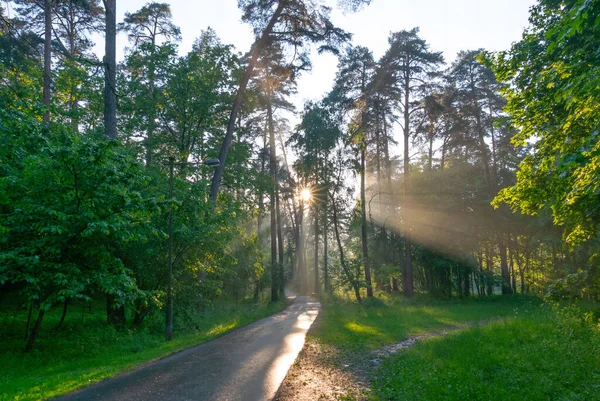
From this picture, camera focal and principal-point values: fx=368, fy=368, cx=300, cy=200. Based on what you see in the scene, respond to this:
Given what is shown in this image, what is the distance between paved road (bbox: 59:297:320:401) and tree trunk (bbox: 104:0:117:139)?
8359 mm

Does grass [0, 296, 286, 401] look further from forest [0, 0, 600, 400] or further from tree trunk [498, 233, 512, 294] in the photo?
tree trunk [498, 233, 512, 294]

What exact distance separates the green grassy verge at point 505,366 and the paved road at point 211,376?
7.64 feet

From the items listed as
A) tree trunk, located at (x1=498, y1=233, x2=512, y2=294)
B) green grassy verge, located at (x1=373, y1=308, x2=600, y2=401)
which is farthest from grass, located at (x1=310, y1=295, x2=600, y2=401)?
tree trunk, located at (x1=498, y1=233, x2=512, y2=294)

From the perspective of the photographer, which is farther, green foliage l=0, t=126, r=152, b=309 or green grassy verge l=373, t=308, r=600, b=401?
green foliage l=0, t=126, r=152, b=309

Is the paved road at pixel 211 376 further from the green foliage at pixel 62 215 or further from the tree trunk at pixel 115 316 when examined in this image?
the tree trunk at pixel 115 316

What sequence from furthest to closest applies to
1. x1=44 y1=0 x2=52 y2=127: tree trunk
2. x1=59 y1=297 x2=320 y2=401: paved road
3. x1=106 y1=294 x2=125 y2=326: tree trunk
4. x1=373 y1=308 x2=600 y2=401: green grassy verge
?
x1=44 y1=0 x2=52 y2=127: tree trunk, x1=106 y1=294 x2=125 y2=326: tree trunk, x1=59 y1=297 x2=320 y2=401: paved road, x1=373 y1=308 x2=600 y2=401: green grassy verge

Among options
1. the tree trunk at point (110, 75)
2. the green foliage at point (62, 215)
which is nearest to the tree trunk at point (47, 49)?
the tree trunk at point (110, 75)

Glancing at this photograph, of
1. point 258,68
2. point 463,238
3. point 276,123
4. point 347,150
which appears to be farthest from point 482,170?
point 258,68

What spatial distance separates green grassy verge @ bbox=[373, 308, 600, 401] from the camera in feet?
19.3

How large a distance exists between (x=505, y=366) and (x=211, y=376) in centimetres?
593

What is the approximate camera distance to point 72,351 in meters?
11.2

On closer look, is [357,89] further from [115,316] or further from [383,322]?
[115,316]

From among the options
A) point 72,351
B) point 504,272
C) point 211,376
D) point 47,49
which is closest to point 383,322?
point 211,376

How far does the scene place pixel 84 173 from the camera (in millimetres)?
9375
